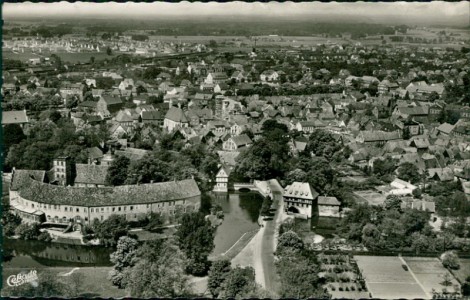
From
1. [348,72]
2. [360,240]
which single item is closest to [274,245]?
[360,240]

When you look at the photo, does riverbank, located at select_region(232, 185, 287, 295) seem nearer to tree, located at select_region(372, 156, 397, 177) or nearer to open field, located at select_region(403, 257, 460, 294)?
open field, located at select_region(403, 257, 460, 294)

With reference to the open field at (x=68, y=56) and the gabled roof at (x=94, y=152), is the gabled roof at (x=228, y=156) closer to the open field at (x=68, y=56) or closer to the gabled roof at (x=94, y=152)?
the gabled roof at (x=94, y=152)

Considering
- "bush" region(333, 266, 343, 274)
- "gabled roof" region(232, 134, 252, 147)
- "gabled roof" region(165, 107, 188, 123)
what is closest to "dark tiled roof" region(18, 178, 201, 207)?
Answer: "bush" region(333, 266, 343, 274)

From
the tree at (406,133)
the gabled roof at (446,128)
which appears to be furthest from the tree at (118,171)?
the gabled roof at (446,128)

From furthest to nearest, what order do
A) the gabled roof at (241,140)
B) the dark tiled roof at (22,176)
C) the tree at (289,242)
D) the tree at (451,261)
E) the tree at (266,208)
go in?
1. the gabled roof at (241,140)
2. the tree at (266,208)
3. the dark tiled roof at (22,176)
4. the tree at (289,242)
5. the tree at (451,261)

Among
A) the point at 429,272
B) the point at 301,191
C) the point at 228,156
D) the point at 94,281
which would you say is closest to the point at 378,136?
the point at 228,156

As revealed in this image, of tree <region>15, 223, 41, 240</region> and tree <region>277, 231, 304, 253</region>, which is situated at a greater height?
tree <region>277, 231, 304, 253</region>
